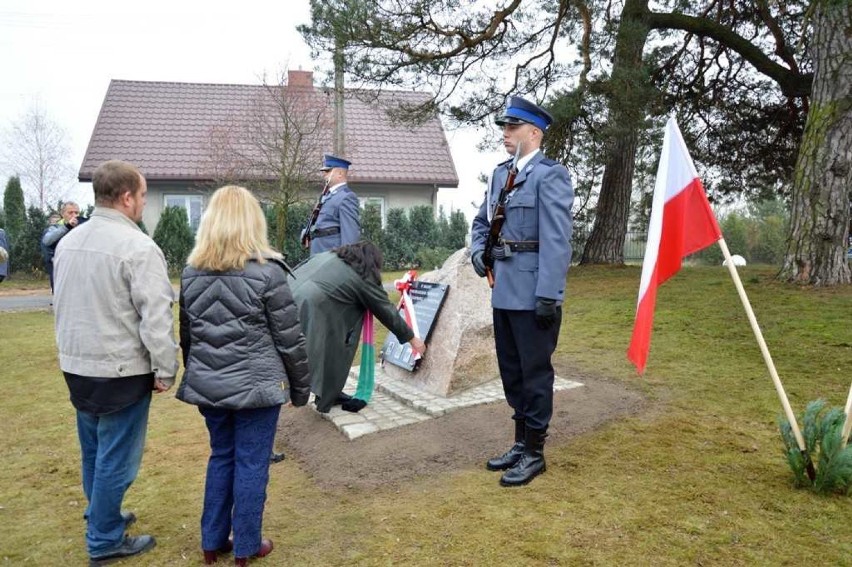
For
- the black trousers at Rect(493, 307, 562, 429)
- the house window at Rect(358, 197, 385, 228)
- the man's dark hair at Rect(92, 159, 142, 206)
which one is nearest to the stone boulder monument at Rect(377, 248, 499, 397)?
the black trousers at Rect(493, 307, 562, 429)

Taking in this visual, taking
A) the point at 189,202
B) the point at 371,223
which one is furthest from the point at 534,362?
the point at 189,202

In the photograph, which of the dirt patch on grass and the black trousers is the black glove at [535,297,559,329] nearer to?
the black trousers

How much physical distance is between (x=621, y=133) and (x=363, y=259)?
6416mm

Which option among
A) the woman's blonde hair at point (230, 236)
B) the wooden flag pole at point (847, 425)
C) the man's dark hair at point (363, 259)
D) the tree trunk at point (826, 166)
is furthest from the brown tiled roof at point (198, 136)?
the wooden flag pole at point (847, 425)

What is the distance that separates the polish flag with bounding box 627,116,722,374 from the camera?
3494mm

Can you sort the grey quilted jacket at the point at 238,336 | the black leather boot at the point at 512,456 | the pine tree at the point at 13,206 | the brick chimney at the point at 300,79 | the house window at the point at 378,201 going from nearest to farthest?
the grey quilted jacket at the point at 238,336, the black leather boot at the point at 512,456, the brick chimney at the point at 300,79, the pine tree at the point at 13,206, the house window at the point at 378,201

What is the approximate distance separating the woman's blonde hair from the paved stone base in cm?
205

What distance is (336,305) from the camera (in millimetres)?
4441

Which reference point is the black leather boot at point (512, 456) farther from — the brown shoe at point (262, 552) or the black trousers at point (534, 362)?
the brown shoe at point (262, 552)

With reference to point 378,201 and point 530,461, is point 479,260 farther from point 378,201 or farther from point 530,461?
point 378,201

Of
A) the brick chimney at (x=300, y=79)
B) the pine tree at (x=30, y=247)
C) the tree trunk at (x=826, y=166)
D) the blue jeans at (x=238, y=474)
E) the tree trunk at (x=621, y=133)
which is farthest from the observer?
the pine tree at (x=30, y=247)

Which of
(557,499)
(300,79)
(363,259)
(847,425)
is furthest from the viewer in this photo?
(300,79)

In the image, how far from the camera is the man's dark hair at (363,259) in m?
4.46

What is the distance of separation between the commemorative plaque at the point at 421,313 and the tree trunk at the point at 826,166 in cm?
656
